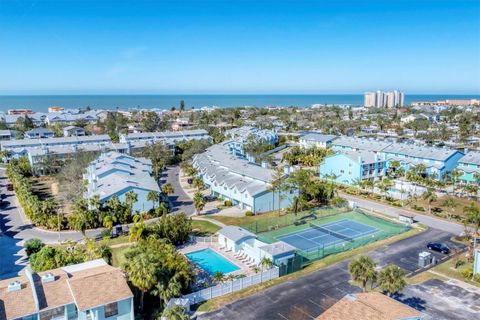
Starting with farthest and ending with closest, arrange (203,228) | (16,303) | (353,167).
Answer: (353,167)
(203,228)
(16,303)

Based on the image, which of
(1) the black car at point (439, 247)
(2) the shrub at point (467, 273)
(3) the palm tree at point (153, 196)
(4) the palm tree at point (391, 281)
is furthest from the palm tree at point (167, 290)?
(1) the black car at point (439, 247)

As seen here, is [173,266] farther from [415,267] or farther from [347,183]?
[347,183]

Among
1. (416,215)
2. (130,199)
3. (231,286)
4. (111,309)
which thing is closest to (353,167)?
(416,215)

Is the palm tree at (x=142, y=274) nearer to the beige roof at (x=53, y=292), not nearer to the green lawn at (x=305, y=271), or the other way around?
the beige roof at (x=53, y=292)

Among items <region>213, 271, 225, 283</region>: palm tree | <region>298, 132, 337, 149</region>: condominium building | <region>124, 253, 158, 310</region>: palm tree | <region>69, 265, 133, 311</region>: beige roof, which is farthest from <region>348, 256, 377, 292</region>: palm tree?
<region>298, 132, 337, 149</region>: condominium building

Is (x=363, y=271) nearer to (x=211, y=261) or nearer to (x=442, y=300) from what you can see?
(x=442, y=300)

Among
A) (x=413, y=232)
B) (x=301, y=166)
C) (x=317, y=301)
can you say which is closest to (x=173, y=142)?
(x=301, y=166)
